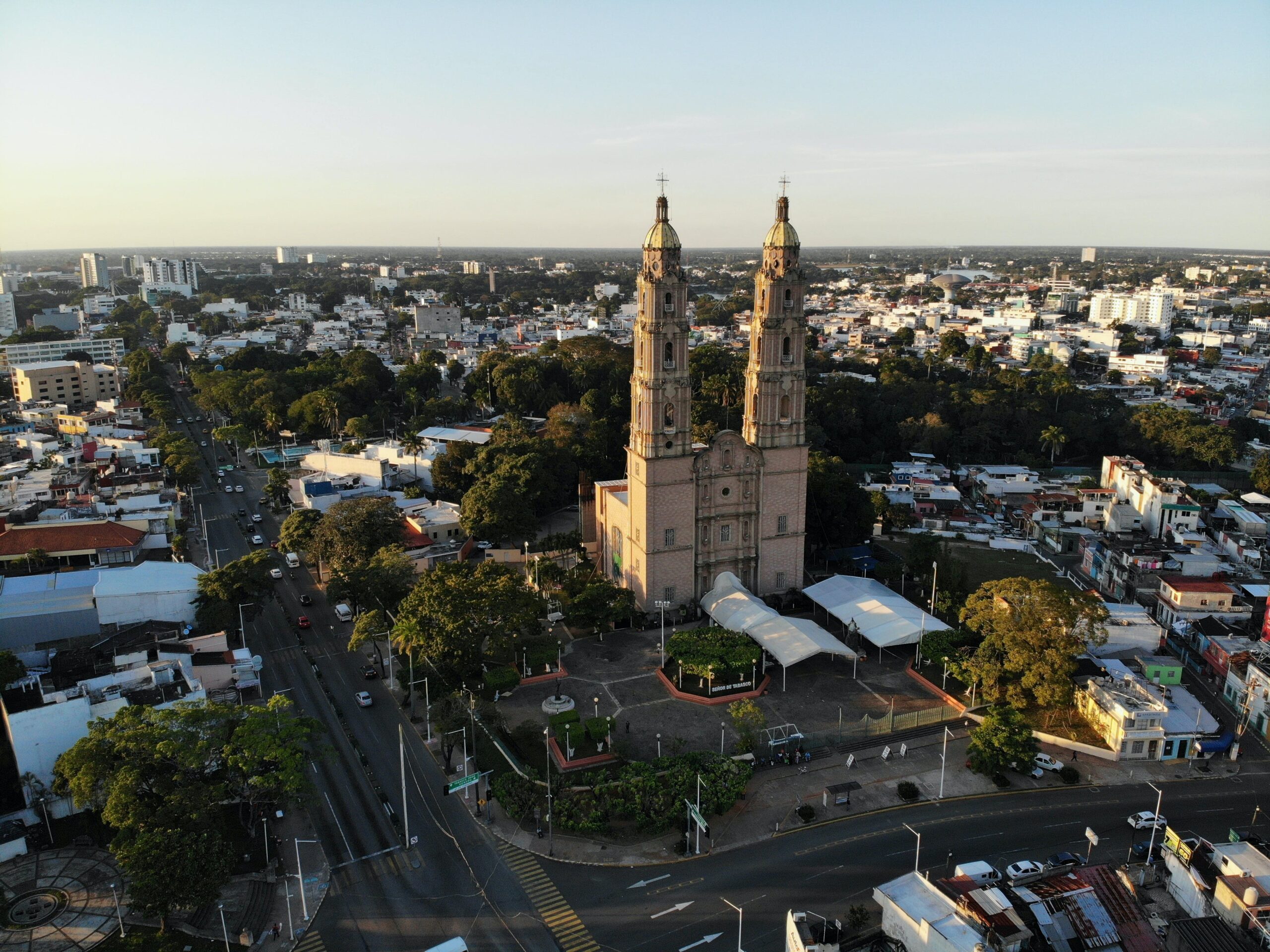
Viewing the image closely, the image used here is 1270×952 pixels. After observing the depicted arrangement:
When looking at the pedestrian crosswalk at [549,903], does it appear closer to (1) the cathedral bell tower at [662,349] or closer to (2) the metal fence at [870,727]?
(2) the metal fence at [870,727]

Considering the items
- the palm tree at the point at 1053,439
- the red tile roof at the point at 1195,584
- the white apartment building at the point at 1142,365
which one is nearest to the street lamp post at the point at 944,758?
the red tile roof at the point at 1195,584

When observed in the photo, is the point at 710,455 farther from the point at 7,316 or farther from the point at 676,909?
the point at 7,316

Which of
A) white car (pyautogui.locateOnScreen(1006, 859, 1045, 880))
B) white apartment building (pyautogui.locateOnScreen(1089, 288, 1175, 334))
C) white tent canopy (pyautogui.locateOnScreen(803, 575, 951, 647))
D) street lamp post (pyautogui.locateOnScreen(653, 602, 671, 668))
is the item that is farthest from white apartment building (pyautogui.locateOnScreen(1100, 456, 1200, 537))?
white apartment building (pyautogui.locateOnScreen(1089, 288, 1175, 334))

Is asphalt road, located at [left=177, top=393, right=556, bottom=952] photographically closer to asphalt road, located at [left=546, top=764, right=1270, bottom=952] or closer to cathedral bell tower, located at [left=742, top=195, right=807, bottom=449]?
asphalt road, located at [left=546, top=764, right=1270, bottom=952]

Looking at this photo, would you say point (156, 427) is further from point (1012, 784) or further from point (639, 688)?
point (1012, 784)

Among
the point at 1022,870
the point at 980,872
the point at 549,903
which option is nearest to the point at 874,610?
the point at 1022,870

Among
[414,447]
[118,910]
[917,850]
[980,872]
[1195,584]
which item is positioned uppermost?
[414,447]
